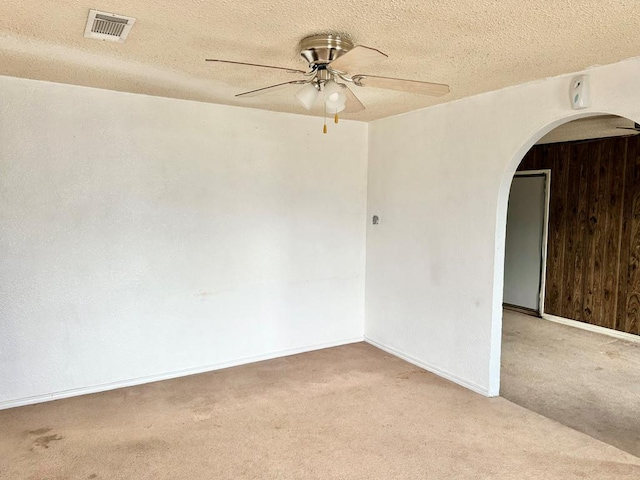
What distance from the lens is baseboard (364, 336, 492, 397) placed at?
3423 millimetres

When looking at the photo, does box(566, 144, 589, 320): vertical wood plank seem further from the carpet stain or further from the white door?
the carpet stain

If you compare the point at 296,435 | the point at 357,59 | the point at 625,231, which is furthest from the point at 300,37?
the point at 625,231

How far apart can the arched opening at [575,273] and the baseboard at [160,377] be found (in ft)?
5.85

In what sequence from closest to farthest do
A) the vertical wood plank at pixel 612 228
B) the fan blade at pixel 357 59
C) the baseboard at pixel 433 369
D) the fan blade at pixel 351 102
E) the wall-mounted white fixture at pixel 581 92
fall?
the fan blade at pixel 357 59, the fan blade at pixel 351 102, the wall-mounted white fixture at pixel 581 92, the baseboard at pixel 433 369, the vertical wood plank at pixel 612 228

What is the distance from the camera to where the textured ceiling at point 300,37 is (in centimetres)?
186

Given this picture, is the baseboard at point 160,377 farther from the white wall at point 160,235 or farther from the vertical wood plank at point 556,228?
the vertical wood plank at point 556,228

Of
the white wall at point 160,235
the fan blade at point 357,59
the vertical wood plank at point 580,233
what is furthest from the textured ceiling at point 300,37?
the vertical wood plank at point 580,233

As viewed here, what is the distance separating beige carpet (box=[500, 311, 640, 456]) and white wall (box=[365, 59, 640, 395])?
47 centimetres

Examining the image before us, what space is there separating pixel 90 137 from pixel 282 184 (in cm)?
162

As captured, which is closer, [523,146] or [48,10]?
[48,10]

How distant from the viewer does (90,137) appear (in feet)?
10.8

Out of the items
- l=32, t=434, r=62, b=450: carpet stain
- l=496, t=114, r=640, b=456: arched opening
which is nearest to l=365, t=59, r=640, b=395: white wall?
l=496, t=114, r=640, b=456: arched opening

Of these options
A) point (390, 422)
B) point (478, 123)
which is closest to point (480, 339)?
point (390, 422)

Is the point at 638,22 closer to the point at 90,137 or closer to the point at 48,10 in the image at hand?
the point at 48,10
